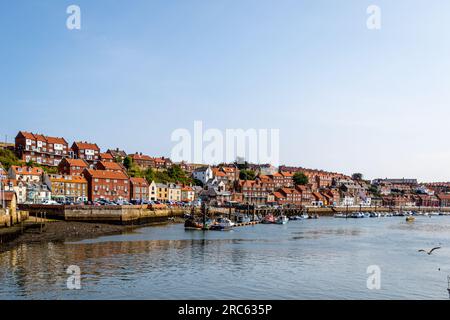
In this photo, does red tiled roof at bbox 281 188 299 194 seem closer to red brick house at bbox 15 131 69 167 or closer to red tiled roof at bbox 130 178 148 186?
red tiled roof at bbox 130 178 148 186

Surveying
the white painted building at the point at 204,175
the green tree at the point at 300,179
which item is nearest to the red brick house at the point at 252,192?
the white painted building at the point at 204,175

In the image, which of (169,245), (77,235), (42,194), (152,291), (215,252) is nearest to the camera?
(152,291)

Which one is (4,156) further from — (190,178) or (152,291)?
(152,291)

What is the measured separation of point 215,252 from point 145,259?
23.5 ft

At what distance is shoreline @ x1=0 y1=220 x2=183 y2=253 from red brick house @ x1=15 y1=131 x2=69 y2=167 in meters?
39.5

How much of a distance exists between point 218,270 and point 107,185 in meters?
58.0

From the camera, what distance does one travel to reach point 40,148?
9312cm

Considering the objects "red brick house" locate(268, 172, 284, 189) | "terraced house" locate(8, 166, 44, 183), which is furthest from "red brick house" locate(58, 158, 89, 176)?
"red brick house" locate(268, 172, 284, 189)

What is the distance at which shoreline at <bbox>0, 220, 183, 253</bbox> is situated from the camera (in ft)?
132
